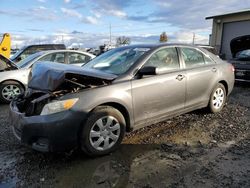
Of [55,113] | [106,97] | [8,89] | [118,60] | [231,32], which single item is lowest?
[8,89]

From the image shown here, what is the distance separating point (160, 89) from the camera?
472 centimetres

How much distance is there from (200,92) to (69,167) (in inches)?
117

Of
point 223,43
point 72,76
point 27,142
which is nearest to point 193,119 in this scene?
point 72,76

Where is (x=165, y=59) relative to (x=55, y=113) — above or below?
above

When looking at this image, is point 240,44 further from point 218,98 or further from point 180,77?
point 180,77

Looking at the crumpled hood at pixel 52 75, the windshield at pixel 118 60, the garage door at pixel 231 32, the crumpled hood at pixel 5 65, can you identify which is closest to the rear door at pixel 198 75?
the windshield at pixel 118 60

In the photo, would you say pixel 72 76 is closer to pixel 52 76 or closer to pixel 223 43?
pixel 52 76

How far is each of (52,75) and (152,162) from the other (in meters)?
1.82

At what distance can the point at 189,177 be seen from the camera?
11.4ft

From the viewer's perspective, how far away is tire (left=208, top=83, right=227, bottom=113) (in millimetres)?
5973

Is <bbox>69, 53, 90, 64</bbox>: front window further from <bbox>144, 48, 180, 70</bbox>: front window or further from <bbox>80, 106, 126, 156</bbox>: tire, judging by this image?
<bbox>80, 106, 126, 156</bbox>: tire

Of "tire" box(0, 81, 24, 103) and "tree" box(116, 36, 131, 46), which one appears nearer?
"tire" box(0, 81, 24, 103)

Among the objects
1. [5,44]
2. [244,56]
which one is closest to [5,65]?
[244,56]

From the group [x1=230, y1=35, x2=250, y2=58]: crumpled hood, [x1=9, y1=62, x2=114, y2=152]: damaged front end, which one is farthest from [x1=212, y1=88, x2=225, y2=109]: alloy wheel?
[x1=230, y1=35, x2=250, y2=58]: crumpled hood
